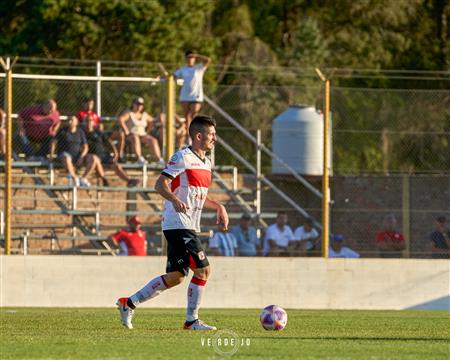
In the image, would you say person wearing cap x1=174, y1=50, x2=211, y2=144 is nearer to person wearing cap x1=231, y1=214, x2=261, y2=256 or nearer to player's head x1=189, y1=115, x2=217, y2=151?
person wearing cap x1=231, y1=214, x2=261, y2=256

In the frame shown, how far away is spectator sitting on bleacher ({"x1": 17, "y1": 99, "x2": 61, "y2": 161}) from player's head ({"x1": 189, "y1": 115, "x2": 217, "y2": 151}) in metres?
10.4

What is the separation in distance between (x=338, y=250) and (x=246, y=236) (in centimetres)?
172

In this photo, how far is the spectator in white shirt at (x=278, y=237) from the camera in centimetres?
2320

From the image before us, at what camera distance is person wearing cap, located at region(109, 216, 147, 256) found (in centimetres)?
2249

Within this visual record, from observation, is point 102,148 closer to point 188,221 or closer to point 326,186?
point 326,186

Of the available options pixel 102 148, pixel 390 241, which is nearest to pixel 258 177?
pixel 102 148

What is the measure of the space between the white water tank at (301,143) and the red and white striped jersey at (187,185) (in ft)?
41.9

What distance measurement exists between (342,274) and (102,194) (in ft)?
16.5

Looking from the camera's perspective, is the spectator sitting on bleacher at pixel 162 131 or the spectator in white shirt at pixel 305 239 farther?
the spectator sitting on bleacher at pixel 162 131

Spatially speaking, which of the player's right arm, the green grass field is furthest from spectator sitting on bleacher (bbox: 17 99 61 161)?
the player's right arm

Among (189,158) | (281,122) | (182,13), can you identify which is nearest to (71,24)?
(182,13)

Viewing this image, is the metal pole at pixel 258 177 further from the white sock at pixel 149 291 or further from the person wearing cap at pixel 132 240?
the white sock at pixel 149 291

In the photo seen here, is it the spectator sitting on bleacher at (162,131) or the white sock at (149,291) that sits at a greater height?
the spectator sitting on bleacher at (162,131)

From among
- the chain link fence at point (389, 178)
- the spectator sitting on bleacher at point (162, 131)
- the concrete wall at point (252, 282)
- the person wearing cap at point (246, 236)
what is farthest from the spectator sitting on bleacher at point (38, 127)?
the person wearing cap at point (246, 236)
